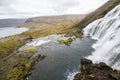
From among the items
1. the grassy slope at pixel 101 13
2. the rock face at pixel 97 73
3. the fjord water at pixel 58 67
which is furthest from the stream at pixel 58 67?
the grassy slope at pixel 101 13

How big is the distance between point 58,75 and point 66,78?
253 cm

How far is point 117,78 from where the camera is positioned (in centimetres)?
3106

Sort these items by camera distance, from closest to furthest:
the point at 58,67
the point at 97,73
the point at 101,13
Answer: the point at 97,73 → the point at 58,67 → the point at 101,13

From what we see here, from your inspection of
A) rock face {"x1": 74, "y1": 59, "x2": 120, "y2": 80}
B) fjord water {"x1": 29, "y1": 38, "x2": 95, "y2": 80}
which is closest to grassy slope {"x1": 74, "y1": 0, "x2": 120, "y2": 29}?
fjord water {"x1": 29, "y1": 38, "x2": 95, "y2": 80}

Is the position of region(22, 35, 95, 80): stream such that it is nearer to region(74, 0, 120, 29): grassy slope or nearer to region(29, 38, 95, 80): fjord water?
region(29, 38, 95, 80): fjord water

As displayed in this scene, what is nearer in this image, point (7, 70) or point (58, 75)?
point (58, 75)

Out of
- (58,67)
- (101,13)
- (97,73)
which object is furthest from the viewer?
(101,13)

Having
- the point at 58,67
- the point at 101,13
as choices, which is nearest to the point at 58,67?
the point at 58,67

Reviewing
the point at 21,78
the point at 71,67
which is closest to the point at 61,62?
the point at 71,67

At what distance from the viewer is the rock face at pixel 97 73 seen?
32344 millimetres

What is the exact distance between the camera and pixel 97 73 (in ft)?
113

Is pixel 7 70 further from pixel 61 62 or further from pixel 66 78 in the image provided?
pixel 66 78

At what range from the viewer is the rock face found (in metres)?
32.3

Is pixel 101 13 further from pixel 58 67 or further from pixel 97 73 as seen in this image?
pixel 97 73
